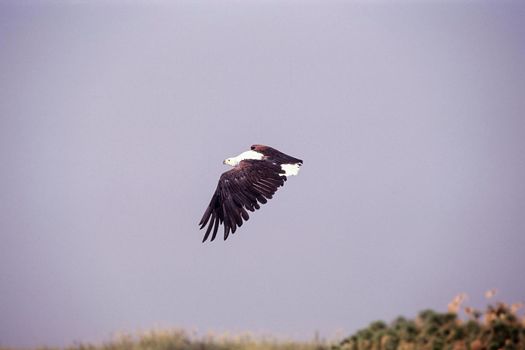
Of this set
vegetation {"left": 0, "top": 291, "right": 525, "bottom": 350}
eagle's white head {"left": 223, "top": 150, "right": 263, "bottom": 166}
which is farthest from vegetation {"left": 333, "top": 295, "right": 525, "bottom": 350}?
eagle's white head {"left": 223, "top": 150, "right": 263, "bottom": 166}

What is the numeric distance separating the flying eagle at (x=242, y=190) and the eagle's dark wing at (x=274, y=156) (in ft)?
0.56

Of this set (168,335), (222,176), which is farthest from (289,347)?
(222,176)

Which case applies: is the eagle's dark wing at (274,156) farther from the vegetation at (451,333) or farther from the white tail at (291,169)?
the vegetation at (451,333)

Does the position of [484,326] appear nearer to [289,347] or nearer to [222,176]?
[289,347]

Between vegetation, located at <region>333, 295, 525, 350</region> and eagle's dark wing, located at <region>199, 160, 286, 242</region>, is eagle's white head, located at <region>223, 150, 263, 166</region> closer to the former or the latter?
eagle's dark wing, located at <region>199, 160, 286, 242</region>

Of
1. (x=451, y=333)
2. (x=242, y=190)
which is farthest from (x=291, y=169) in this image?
(x=451, y=333)

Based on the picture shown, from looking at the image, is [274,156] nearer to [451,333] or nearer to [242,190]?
[242,190]

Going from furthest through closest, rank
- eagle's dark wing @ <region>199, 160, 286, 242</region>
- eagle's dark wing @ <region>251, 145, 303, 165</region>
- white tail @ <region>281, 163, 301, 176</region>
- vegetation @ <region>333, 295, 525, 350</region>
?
eagle's dark wing @ <region>251, 145, 303, 165</region> → white tail @ <region>281, 163, 301, 176</region> → eagle's dark wing @ <region>199, 160, 286, 242</region> → vegetation @ <region>333, 295, 525, 350</region>

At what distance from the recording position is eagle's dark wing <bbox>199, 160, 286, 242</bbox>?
55.6 feet

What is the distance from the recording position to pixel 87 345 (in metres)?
17.8

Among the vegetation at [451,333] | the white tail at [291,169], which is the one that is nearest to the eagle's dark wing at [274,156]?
the white tail at [291,169]

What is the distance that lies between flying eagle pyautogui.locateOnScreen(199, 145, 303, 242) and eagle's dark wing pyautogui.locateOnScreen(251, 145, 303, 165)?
6.8 inches

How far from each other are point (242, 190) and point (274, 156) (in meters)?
1.82

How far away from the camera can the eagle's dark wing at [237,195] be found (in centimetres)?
1694
